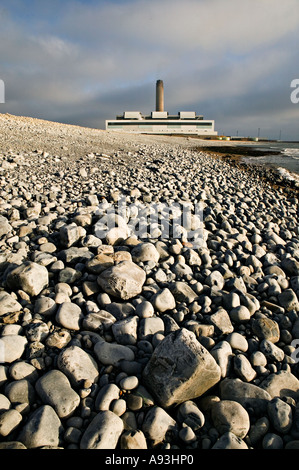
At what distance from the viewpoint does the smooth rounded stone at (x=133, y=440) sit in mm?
1400

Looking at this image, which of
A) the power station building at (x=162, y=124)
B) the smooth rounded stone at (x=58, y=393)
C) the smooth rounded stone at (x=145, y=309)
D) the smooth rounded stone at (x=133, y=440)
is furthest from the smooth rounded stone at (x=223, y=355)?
the power station building at (x=162, y=124)

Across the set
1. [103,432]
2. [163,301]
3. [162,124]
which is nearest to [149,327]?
[163,301]

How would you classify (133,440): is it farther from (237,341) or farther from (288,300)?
A: (288,300)

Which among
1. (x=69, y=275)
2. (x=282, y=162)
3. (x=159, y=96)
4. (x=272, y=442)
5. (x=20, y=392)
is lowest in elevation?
(x=272, y=442)

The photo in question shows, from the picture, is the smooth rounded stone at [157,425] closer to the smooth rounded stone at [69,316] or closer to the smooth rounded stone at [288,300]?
the smooth rounded stone at [69,316]

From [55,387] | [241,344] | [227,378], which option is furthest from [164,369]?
[241,344]

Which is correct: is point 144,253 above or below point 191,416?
above

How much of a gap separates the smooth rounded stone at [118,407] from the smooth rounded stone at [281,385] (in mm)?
934

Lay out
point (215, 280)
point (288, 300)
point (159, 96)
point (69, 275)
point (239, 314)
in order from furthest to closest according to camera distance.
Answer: point (159, 96)
point (215, 280)
point (288, 300)
point (69, 275)
point (239, 314)

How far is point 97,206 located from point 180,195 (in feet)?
5.89

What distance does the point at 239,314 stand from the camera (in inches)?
95.1

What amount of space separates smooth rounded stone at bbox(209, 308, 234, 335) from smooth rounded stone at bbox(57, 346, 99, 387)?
1043 millimetres

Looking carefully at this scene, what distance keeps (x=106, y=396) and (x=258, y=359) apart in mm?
1145

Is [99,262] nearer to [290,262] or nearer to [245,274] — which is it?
[245,274]
